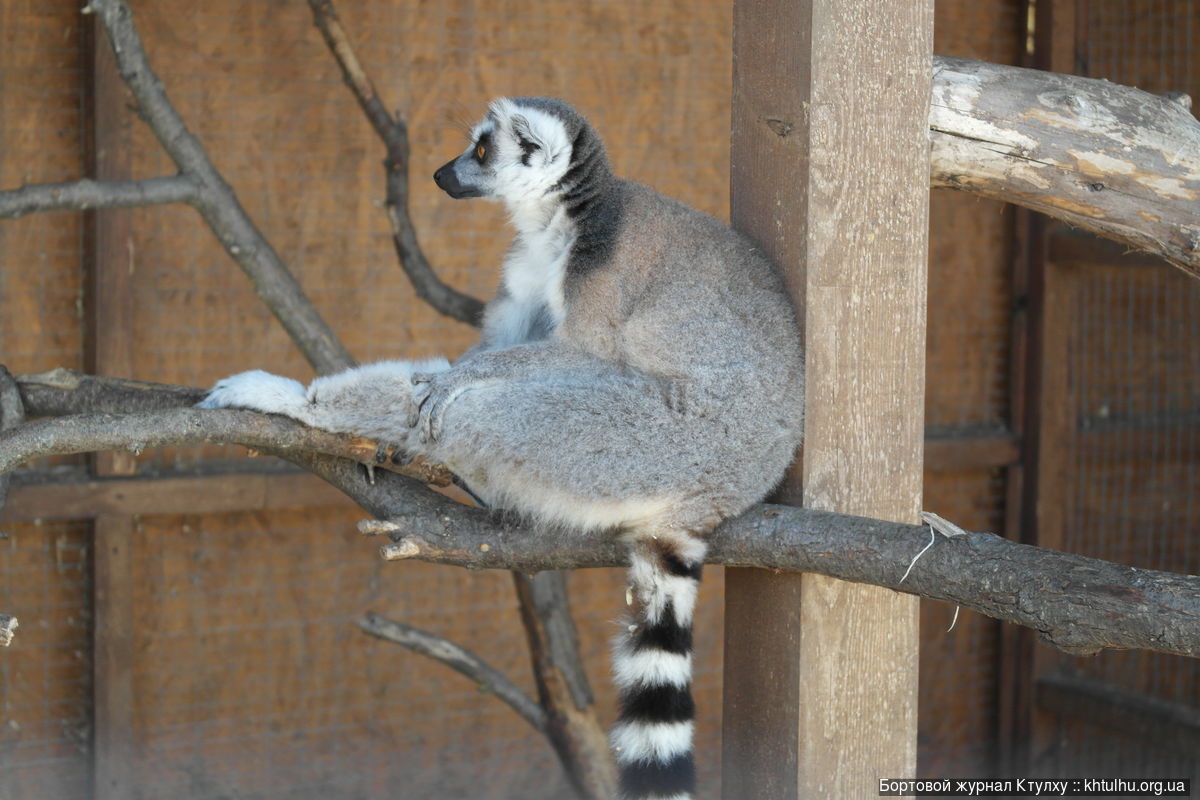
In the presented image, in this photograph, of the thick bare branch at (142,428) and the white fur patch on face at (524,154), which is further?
the white fur patch on face at (524,154)

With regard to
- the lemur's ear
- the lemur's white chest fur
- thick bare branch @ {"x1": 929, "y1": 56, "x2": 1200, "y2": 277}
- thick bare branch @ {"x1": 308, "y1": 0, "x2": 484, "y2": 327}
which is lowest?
the lemur's white chest fur

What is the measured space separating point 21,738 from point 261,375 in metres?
2.58

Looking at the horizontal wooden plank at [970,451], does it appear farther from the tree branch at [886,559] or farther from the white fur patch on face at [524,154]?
the tree branch at [886,559]

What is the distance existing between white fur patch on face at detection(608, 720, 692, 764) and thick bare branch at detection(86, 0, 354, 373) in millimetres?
1856

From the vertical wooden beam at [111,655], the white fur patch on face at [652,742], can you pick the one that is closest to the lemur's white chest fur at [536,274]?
the white fur patch on face at [652,742]

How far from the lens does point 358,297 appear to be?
17.0 feet

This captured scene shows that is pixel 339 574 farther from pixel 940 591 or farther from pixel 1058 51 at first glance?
pixel 1058 51

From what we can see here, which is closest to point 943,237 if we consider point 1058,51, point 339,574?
point 1058,51

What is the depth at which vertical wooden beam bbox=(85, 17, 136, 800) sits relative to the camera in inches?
181

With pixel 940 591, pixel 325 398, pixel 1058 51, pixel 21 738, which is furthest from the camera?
pixel 1058 51

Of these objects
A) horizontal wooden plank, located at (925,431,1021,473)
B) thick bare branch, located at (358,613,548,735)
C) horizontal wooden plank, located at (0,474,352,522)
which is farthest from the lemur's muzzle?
horizontal wooden plank, located at (925,431,1021,473)

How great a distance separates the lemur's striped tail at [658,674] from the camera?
99.2 inches

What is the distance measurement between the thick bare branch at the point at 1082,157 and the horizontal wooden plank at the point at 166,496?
9.25ft

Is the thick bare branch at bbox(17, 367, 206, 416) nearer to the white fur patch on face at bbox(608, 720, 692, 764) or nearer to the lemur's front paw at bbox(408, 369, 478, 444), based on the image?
the lemur's front paw at bbox(408, 369, 478, 444)
